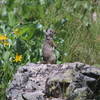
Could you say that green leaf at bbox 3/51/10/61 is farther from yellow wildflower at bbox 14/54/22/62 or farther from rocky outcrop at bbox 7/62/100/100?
rocky outcrop at bbox 7/62/100/100

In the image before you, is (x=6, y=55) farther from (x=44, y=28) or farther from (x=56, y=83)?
(x=56, y=83)

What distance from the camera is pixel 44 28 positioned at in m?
5.62

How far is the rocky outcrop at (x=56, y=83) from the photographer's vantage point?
3465 millimetres

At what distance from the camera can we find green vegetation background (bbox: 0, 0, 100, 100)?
16.2 feet

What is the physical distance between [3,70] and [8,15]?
1823 millimetres

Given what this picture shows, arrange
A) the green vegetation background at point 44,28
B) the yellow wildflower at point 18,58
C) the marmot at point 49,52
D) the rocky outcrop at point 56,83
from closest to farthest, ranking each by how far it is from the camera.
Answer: the rocky outcrop at point 56,83 < the marmot at point 49,52 < the yellow wildflower at point 18,58 < the green vegetation background at point 44,28

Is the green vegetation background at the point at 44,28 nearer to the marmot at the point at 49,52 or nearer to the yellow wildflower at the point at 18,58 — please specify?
the yellow wildflower at the point at 18,58

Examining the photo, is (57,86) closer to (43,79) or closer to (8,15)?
(43,79)

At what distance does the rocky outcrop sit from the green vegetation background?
0.46 meters

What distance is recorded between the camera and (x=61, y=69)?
3.86 m

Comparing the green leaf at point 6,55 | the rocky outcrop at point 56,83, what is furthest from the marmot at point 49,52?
the green leaf at point 6,55

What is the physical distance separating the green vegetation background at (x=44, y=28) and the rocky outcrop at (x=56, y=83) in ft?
1.50

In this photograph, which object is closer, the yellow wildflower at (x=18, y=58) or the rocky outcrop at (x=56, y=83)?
the rocky outcrop at (x=56, y=83)

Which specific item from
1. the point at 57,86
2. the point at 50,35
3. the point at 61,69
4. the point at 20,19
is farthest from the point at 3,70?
the point at 20,19
